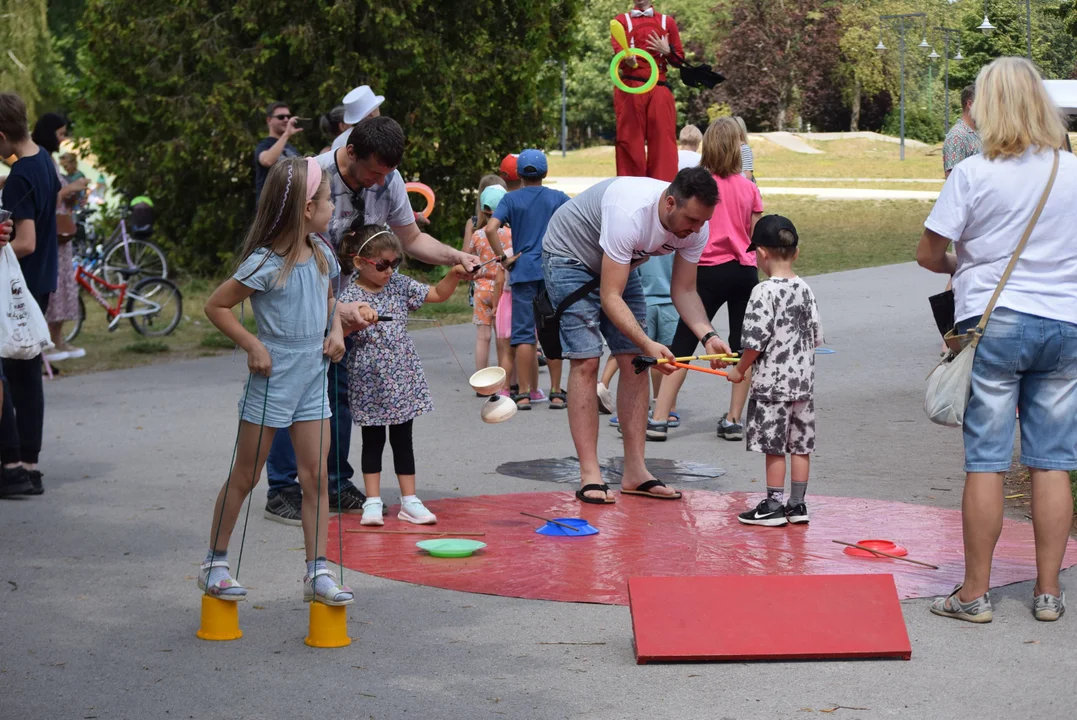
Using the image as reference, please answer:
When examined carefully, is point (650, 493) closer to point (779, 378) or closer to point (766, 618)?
point (779, 378)

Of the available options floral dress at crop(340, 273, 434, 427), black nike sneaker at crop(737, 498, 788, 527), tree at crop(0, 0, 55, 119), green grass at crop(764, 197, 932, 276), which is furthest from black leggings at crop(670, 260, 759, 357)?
tree at crop(0, 0, 55, 119)

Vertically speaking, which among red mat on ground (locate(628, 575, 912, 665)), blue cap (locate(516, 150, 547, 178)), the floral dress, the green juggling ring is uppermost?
the green juggling ring

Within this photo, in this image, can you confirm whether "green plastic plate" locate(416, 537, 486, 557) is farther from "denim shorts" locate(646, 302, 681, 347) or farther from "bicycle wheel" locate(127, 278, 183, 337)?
"bicycle wheel" locate(127, 278, 183, 337)

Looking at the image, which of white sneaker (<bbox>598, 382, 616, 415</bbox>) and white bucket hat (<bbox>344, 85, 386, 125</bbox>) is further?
white sneaker (<bbox>598, 382, 616, 415</bbox>)

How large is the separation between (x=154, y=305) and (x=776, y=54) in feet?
134

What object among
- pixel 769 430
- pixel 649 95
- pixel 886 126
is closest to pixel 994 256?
pixel 769 430

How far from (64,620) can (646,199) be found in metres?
3.08

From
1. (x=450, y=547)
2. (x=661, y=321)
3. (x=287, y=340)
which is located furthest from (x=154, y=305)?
(x=287, y=340)

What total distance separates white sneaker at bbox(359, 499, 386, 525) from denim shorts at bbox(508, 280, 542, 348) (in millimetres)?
3140

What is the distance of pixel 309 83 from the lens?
16844mm

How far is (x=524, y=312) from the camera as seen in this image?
30.4 feet

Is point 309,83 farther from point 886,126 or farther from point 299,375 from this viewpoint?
point 886,126

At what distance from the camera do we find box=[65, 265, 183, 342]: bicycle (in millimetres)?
13508

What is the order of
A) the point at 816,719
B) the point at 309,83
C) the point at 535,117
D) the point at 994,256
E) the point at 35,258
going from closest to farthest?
1. the point at 816,719
2. the point at 994,256
3. the point at 35,258
4. the point at 309,83
5. the point at 535,117
